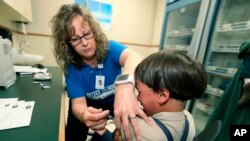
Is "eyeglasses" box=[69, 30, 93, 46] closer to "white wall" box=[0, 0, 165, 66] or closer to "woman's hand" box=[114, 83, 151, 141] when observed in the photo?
"woman's hand" box=[114, 83, 151, 141]

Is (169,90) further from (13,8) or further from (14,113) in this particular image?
(13,8)

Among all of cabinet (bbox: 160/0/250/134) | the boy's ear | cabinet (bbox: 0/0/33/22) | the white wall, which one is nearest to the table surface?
the boy's ear

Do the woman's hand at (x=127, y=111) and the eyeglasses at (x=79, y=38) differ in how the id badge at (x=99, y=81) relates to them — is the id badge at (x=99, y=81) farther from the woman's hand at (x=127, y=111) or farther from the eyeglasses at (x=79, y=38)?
the woman's hand at (x=127, y=111)

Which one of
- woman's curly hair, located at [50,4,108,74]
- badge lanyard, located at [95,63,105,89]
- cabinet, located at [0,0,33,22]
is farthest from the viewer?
cabinet, located at [0,0,33,22]

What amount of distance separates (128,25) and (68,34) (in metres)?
2.60

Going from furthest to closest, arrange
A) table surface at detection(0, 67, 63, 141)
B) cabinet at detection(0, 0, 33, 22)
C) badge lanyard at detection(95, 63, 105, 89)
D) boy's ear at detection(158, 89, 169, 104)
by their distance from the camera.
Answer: cabinet at detection(0, 0, 33, 22) → badge lanyard at detection(95, 63, 105, 89) → boy's ear at detection(158, 89, 169, 104) → table surface at detection(0, 67, 63, 141)

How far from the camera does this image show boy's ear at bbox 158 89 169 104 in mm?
644

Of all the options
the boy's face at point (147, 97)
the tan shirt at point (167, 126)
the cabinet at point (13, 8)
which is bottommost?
the tan shirt at point (167, 126)

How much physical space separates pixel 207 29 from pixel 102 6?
7.28ft

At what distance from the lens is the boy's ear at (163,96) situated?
64cm

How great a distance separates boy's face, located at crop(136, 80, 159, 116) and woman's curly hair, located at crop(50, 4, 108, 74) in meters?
0.51

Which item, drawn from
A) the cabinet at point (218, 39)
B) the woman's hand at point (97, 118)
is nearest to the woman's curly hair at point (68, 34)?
the woman's hand at point (97, 118)

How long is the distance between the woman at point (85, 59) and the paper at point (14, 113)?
24 centimetres

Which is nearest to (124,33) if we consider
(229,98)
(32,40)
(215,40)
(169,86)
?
(32,40)
